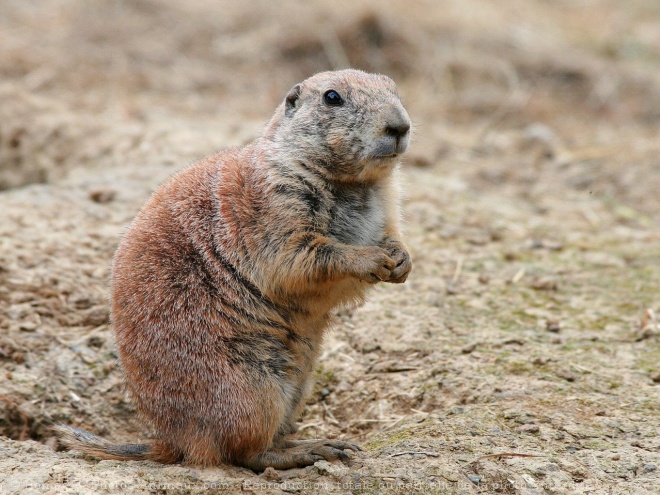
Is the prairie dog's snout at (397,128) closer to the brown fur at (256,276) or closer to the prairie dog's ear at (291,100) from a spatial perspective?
the brown fur at (256,276)

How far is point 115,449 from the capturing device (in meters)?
4.02

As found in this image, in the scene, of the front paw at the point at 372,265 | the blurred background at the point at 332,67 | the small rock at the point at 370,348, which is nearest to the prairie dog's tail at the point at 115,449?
the front paw at the point at 372,265

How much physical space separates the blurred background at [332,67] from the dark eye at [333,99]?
3.15m

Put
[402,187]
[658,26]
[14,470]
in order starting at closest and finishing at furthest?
1. [14,470]
2. [402,187]
3. [658,26]

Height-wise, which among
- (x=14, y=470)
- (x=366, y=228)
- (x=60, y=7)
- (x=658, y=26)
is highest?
(x=658, y=26)

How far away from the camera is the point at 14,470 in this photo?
368 centimetres

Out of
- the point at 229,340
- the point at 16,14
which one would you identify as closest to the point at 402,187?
the point at 229,340

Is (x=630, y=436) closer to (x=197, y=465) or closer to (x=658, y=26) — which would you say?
(x=197, y=465)

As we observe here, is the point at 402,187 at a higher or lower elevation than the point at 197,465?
higher

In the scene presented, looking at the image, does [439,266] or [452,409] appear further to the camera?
[439,266]

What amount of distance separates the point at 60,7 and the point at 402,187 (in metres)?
7.79

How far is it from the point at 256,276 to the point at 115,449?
1.09 meters

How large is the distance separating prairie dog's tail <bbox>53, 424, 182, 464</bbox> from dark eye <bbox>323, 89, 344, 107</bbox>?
186cm

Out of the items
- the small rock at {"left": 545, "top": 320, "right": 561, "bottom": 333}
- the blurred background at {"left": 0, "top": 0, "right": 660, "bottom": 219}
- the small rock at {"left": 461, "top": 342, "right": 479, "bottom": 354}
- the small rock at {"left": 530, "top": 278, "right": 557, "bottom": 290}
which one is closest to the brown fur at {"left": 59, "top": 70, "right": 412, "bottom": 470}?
the small rock at {"left": 461, "top": 342, "right": 479, "bottom": 354}
